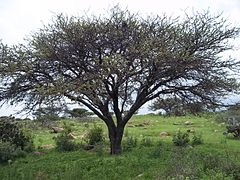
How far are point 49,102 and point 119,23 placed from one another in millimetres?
4163

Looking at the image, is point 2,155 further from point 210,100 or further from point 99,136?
point 210,100

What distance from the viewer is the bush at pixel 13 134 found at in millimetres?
19359

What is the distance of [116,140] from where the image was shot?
1700 cm

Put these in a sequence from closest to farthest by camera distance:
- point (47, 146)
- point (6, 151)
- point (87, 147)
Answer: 1. point (6, 151)
2. point (87, 147)
3. point (47, 146)

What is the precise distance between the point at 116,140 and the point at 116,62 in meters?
4.76

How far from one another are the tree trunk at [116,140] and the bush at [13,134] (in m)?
5.00

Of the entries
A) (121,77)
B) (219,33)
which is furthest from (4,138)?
(219,33)

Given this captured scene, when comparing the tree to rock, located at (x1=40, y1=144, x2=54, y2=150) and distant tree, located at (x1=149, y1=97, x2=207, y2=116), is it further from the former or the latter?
rock, located at (x1=40, y1=144, x2=54, y2=150)

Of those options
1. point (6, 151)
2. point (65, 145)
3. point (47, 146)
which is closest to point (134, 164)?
point (65, 145)

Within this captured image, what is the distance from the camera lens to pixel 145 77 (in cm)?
1540

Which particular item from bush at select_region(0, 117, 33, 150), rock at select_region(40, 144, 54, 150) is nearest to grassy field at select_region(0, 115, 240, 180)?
rock at select_region(40, 144, 54, 150)

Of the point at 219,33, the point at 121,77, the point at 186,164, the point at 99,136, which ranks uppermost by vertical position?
the point at 219,33

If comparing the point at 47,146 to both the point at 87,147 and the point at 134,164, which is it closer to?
the point at 87,147

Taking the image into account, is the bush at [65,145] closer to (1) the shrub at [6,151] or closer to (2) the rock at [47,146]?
(2) the rock at [47,146]
